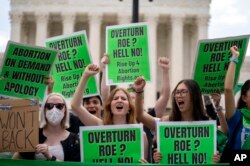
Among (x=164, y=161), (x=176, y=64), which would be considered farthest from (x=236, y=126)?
(x=176, y=64)

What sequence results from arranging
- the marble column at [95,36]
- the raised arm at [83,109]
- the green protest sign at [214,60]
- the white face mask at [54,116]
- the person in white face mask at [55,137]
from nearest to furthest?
the person in white face mask at [55,137] → the white face mask at [54,116] → the raised arm at [83,109] → the green protest sign at [214,60] → the marble column at [95,36]

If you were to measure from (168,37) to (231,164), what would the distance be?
53.5m

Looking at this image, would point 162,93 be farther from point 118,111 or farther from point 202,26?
point 202,26

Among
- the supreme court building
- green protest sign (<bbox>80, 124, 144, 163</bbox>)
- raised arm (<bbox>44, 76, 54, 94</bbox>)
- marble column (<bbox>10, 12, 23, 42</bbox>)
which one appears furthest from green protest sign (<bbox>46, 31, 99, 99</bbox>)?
marble column (<bbox>10, 12, 23, 42</bbox>)

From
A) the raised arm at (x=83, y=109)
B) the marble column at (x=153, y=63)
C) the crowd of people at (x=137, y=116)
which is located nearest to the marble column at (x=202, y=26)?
the marble column at (x=153, y=63)

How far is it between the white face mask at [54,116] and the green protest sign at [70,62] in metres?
1.95

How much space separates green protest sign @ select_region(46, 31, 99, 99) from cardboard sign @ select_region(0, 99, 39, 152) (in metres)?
2.16

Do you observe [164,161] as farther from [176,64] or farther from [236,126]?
[176,64]

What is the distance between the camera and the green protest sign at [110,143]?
18.9 ft

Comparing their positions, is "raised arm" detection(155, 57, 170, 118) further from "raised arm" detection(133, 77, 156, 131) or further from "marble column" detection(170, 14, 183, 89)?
"marble column" detection(170, 14, 183, 89)

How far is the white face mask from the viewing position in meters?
6.07

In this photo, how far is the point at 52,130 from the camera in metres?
6.21

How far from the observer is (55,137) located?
20.1 feet

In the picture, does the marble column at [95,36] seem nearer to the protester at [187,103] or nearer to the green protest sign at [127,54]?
the green protest sign at [127,54]
